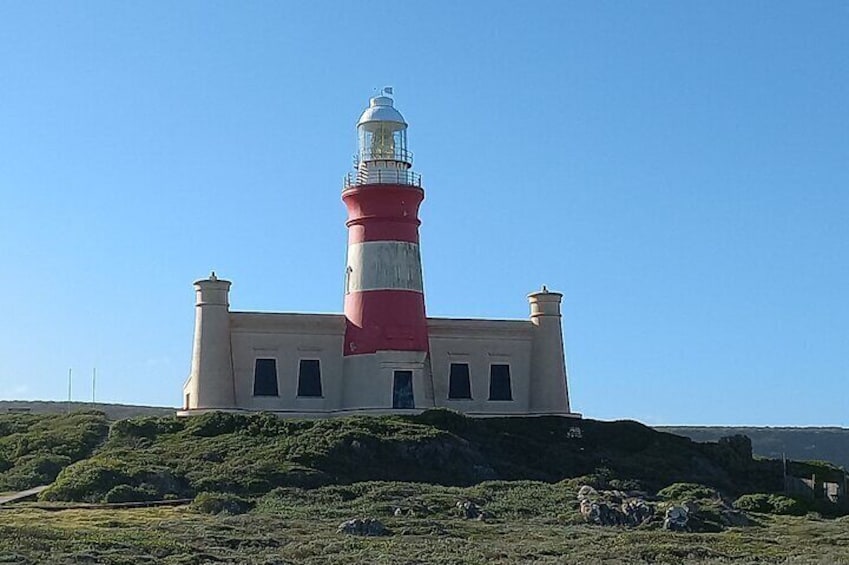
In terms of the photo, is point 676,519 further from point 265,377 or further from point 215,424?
point 265,377

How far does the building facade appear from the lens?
1545 inches

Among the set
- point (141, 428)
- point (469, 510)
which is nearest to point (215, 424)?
point (141, 428)

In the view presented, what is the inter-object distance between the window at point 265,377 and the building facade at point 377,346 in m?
0.03

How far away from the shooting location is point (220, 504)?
2703 cm

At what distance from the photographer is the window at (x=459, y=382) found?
41.2m

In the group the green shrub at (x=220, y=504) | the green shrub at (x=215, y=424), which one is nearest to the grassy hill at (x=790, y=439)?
the green shrub at (x=215, y=424)

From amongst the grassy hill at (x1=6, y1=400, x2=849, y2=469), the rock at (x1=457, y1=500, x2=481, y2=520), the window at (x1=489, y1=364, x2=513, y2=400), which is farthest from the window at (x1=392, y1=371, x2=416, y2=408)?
the grassy hill at (x1=6, y1=400, x2=849, y2=469)

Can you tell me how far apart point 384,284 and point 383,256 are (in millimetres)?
831

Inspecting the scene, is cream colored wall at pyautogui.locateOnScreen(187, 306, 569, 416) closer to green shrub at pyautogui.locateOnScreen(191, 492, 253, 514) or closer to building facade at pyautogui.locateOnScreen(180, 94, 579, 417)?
building facade at pyautogui.locateOnScreen(180, 94, 579, 417)

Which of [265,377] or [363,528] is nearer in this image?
[363,528]

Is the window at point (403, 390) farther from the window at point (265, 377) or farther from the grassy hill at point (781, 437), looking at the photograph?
the grassy hill at point (781, 437)

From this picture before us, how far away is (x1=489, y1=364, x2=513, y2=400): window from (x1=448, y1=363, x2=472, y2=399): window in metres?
0.75

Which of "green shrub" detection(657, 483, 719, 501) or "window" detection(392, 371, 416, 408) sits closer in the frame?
"green shrub" detection(657, 483, 719, 501)

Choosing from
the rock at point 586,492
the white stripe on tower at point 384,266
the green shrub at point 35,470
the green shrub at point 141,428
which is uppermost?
the white stripe on tower at point 384,266
